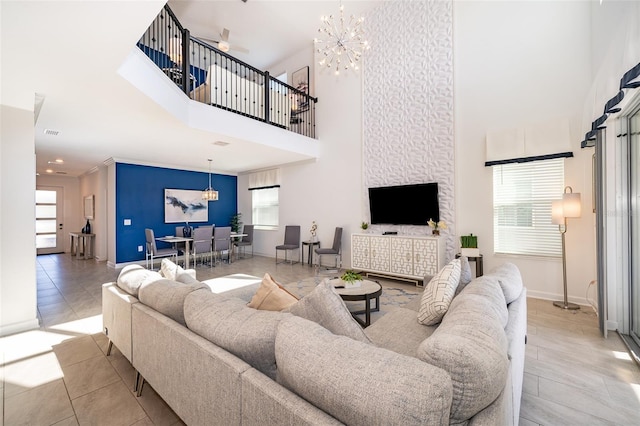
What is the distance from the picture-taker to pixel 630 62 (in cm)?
199

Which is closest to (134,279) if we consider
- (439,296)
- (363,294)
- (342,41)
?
(363,294)

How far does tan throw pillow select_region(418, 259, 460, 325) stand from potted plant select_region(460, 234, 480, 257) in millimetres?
2617

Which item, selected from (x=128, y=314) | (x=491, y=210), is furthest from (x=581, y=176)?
(x=128, y=314)

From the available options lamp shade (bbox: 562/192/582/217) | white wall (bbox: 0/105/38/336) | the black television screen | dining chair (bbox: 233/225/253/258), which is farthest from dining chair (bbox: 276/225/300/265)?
lamp shade (bbox: 562/192/582/217)

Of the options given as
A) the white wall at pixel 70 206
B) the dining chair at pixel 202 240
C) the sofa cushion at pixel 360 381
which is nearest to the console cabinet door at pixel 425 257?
the sofa cushion at pixel 360 381

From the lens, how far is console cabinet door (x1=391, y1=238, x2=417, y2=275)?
16.4 ft

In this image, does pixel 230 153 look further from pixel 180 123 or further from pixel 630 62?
pixel 630 62

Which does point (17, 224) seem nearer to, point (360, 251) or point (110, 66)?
point (110, 66)

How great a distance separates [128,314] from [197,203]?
6.53 metres

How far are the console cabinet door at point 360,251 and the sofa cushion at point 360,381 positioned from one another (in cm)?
461

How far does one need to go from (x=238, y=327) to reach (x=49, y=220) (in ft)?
39.1

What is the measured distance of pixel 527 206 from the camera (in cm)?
428

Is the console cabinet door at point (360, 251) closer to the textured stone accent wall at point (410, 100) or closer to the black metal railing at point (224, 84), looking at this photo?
the textured stone accent wall at point (410, 100)

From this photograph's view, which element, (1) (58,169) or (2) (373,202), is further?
(1) (58,169)
